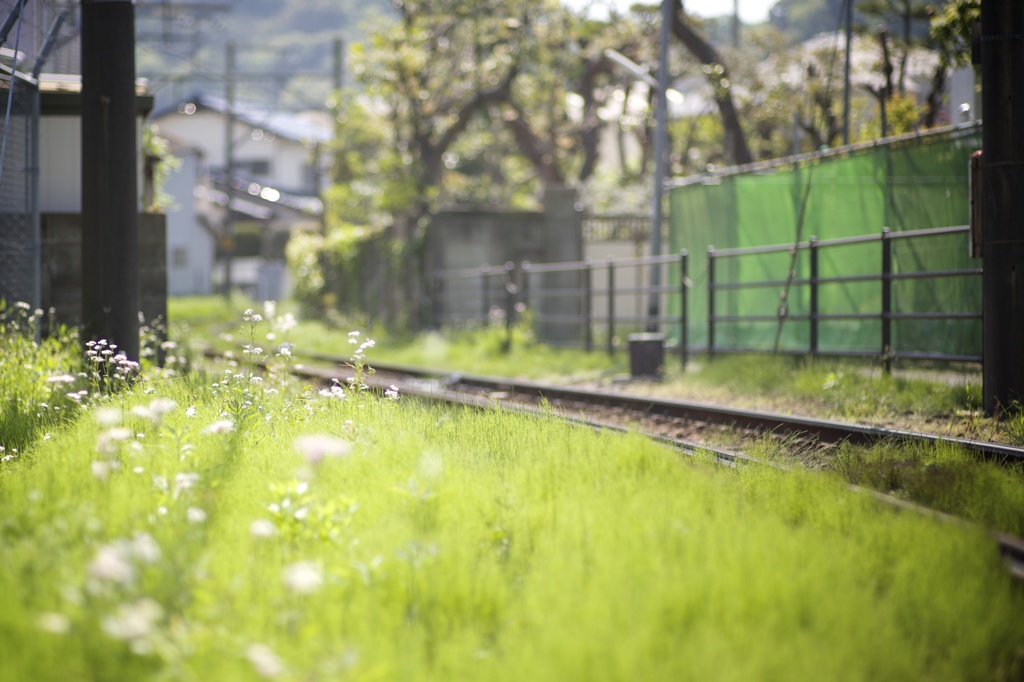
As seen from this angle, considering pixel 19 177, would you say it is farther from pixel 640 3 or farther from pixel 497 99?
pixel 640 3

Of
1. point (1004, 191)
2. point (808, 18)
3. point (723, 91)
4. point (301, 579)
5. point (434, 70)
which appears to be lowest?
point (301, 579)

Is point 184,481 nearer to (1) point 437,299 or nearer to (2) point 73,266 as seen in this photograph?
(2) point 73,266

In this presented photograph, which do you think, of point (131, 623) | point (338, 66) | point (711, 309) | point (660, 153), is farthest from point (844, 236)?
point (338, 66)

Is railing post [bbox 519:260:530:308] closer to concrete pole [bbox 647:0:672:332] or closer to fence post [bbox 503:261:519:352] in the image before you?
fence post [bbox 503:261:519:352]

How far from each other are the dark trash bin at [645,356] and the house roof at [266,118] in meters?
44.9

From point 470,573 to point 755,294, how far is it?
12381mm

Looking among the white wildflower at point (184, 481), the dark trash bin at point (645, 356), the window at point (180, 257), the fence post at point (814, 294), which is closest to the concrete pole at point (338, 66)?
the window at point (180, 257)

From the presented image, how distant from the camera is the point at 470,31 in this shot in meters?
30.1

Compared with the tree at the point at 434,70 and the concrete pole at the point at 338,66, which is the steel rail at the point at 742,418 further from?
the concrete pole at the point at 338,66

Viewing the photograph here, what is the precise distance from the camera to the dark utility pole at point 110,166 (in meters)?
9.44

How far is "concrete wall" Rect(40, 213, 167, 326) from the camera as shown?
13.5m

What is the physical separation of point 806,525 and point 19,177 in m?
9.81

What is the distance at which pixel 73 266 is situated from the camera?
44.8 ft

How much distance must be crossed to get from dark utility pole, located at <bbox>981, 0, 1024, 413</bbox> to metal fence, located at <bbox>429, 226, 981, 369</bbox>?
142cm
